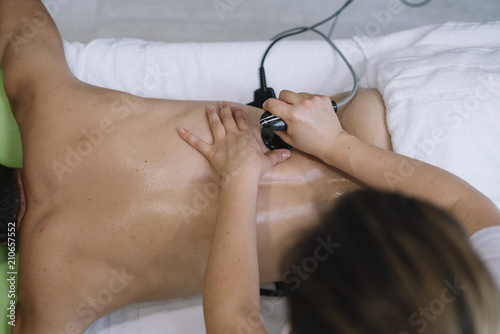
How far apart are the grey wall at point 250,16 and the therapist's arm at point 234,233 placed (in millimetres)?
867

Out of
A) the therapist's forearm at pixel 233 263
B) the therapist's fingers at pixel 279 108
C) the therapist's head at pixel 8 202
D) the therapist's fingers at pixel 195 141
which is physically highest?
the therapist's fingers at pixel 279 108

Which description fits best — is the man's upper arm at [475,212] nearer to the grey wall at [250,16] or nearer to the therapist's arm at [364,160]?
the therapist's arm at [364,160]

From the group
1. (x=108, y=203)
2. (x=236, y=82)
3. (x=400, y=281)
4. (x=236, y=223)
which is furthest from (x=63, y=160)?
(x=400, y=281)

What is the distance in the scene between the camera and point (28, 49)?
2.87 feet

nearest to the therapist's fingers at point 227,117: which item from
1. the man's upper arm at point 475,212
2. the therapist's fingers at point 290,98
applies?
the therapist's fingers at point 290,98

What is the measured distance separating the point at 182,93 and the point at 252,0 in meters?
0.65

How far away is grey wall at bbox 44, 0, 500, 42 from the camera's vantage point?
1467mm

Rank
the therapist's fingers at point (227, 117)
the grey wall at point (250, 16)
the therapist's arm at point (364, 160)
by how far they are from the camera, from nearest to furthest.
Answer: the therapist's arm at point (364, 160) → the therapist's fingers at point (227, 117) → the grey wall at point (250, 16)

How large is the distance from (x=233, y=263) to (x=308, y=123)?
30 cm

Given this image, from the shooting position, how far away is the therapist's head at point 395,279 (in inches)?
20.0

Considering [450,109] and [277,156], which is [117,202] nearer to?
[277,156]

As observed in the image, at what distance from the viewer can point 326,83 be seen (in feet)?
3.65

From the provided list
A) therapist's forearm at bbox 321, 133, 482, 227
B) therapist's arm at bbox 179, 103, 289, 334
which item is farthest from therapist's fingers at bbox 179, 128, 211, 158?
therapist's forearm at bbox 321, 133, 482, 227

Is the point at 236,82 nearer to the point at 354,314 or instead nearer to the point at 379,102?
the point at 379,102
